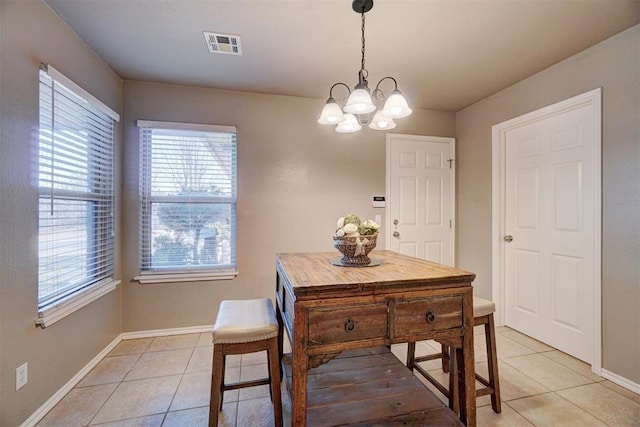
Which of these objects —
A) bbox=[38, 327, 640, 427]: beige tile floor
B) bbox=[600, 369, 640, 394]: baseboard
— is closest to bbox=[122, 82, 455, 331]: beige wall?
bbox=[38, 327, 640, 427]: beige tile floor

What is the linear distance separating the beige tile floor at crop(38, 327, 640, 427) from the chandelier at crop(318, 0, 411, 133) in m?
1.80

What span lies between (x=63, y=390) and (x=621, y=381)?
3798 mm

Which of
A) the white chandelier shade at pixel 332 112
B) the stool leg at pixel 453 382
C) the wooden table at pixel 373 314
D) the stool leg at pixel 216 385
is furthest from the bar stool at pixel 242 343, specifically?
the white chandelier shade at pixel 332 112

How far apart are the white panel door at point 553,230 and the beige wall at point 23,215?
3.80 m

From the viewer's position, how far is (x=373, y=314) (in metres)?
1.30

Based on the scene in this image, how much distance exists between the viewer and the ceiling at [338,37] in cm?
181

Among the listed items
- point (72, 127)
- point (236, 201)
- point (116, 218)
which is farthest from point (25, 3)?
point (236, 201)

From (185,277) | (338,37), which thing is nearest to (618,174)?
(338,37)

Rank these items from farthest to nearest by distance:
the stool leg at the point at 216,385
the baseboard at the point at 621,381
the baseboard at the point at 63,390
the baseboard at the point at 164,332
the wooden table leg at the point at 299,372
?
the baseboard at the point at 164,332 < the baseboard at the point at 621,381 < the baseboard at the point at 63,390 < the stool leg at the point at 216,385 < the wooden table leg at the point at 299,372

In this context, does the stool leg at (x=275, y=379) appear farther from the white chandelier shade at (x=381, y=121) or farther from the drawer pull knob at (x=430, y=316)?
the white chandelier shade at (x=381, y=121)

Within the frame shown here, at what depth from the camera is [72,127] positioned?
205 centimetres

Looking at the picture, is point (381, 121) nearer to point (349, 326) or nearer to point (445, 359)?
point (349, 326)

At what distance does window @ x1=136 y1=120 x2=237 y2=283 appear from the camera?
2830 millimetres

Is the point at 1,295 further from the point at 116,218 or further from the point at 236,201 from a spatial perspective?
the point at 236,201
